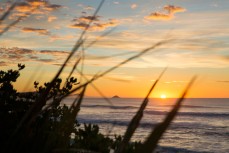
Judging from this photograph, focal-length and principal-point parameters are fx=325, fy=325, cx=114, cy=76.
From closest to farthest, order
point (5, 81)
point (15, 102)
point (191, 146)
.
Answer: point (15, 102) < point (5, 81) < point (191, 146)

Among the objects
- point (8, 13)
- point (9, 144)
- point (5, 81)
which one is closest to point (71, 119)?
point (9, 144)

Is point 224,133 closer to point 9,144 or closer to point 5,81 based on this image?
point 5,81

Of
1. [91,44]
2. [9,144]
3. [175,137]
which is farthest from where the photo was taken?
[175,137]

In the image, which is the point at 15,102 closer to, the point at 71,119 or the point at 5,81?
the point at 5,81

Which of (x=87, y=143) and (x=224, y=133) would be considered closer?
(x=87, y=143)

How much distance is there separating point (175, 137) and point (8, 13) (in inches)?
1399

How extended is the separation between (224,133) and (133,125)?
4193 centimetres

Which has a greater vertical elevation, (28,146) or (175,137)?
(28,146)

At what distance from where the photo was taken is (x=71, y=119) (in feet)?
5.19

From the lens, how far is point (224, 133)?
40.3 metres

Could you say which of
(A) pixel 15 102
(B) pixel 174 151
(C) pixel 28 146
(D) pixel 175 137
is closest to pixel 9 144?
(C) pixel 28 146

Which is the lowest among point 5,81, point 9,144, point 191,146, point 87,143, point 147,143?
point 191,146

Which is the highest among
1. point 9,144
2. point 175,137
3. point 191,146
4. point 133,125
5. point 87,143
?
point 133,125

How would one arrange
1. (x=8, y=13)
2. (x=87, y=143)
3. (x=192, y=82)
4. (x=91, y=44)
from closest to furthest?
1. (x=192, y=82)
2. (x=8, y=13)
3. (x=91, y=44)
4. (x=87, y=143)
